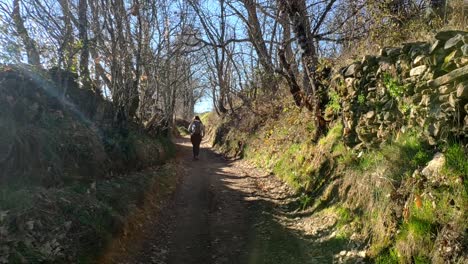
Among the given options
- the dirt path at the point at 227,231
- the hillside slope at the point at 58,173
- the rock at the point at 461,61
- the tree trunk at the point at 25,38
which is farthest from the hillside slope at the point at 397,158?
the tree trunk at the point at 25,38

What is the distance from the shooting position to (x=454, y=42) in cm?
444

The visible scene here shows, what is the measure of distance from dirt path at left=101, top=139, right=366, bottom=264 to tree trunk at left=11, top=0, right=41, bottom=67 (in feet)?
14.8

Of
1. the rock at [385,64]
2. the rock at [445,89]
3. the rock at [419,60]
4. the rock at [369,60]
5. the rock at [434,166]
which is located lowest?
the rock at [434,166]

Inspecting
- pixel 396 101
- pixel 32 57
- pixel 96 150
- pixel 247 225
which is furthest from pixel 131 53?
pixel 396 101

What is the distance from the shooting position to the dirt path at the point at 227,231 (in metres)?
5.69

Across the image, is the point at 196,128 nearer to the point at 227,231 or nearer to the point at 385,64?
the point at 227,231

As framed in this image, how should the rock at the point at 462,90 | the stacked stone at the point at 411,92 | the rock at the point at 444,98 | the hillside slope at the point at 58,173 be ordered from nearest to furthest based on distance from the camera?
the rock at the point at 462,90 → the stacked stone at the point at 411,92 → the rock at the point at 444,98 → the hillside slope at the point at 58,173

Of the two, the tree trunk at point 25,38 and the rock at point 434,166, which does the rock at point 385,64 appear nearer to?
the rock at point 434,166

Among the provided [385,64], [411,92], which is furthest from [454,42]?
[385,64]

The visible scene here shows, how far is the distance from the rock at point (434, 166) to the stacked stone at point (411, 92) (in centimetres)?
30

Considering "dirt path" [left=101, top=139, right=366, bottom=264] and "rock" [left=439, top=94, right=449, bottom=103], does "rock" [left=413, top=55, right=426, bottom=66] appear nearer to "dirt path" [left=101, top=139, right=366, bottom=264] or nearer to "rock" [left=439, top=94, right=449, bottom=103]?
"rock" [left=439, top=94, right=449, bottom=103]

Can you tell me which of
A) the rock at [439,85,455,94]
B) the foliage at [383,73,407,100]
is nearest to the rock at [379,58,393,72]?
the foliage at [383,73,407,100]

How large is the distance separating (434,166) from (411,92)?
1.54m

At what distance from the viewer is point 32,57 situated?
319 inches
